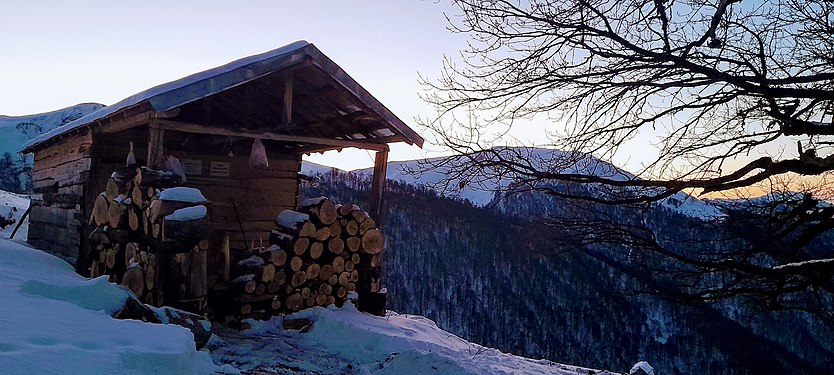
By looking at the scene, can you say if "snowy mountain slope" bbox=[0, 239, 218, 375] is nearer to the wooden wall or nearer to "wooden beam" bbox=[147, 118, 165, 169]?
"wooden beam" bbox=[147, 118, 165, 169]

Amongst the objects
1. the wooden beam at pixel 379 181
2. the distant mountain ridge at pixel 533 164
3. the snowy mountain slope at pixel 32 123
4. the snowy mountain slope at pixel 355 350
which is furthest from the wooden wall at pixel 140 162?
the snowy mountain slope at pixel 32 123

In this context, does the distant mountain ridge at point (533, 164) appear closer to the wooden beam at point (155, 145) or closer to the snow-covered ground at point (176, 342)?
the snow-covered ground at point (176, 342)

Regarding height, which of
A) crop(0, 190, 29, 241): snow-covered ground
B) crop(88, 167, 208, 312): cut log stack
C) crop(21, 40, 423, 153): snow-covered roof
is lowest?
crop(0, 190, 29, 241): snow-covered ground

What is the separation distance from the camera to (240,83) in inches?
287

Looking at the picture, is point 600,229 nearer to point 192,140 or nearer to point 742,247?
point 742,247

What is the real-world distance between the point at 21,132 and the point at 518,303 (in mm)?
76190

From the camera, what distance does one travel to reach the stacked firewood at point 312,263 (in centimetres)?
713

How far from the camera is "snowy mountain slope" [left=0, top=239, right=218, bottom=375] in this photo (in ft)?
8.37

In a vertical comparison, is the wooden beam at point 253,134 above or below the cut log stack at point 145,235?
above

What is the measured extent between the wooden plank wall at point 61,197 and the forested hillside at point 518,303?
60859mm

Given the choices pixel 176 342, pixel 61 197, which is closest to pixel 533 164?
pixel 176 342

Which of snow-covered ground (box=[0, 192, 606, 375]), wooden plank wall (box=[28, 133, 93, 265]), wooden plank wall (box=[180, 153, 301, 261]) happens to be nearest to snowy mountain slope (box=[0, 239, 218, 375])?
snow-covered ground (box=[0, 192, 606, 375])

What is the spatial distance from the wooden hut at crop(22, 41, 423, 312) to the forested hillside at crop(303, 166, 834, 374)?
60995 millimetres

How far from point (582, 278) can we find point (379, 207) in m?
84.0
